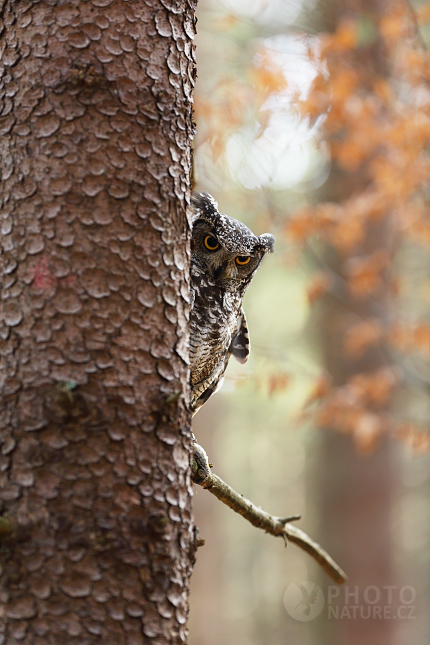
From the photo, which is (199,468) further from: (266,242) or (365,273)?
(365,273)

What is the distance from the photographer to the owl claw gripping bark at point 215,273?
313 centimetres

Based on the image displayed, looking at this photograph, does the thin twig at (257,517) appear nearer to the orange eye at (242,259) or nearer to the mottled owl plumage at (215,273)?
the mottled owl plumage at (215,273)

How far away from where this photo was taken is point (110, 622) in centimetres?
134

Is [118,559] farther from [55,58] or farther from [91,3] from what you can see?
[91,3]

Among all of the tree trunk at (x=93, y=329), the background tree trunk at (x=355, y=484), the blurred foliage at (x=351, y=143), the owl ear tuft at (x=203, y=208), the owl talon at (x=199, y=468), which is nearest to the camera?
the tree trunk at (x=93, y=329)

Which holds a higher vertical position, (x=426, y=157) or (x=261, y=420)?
(x=261, y=420)

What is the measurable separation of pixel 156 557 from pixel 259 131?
4.63m

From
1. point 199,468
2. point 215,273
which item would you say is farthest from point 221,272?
point 199,468

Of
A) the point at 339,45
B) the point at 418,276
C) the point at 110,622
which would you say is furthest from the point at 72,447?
the point at 418,276

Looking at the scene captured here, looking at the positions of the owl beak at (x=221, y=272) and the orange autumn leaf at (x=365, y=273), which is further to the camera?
the orange autumn leaf at (x=365, y=273)

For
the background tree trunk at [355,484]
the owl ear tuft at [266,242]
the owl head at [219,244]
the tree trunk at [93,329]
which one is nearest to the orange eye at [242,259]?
the owl head at [219,244]

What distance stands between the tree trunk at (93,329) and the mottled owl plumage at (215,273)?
143cm

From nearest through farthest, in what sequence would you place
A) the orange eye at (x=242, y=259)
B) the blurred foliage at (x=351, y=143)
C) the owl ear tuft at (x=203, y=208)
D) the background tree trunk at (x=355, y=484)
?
the owl ear tuft at (x=203, y=208)
the orange eye at (x=242, y=259)
the blurred foliage at (x=351, y=143)
the background tree trunk at (x=355, y=484)

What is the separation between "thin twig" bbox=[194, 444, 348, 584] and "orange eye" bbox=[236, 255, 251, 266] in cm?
112
